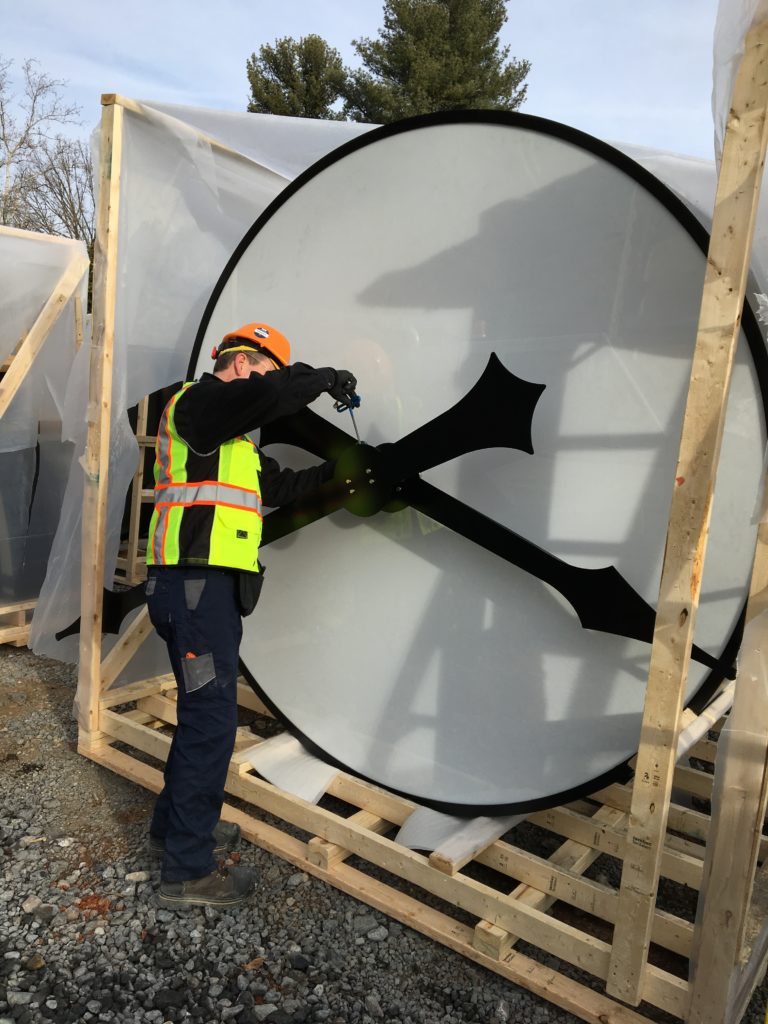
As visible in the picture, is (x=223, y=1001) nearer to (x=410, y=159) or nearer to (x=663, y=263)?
(x=663, y=263)

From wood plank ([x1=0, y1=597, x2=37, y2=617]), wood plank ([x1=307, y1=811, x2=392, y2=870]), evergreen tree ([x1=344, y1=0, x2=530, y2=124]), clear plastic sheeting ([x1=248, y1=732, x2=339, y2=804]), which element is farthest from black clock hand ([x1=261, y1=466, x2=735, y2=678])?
evergreen tree ([x1=344, y1=0, x2=530, y2=124])

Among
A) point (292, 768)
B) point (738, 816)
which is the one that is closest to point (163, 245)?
point (292, 768)

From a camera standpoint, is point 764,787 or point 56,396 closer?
point 764,787

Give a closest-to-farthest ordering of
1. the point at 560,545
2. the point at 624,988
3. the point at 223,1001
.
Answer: the point at 624,988 → the point at 223,1001 → the point at 560,545

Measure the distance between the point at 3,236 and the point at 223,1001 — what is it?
14.9ft

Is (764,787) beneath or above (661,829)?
above

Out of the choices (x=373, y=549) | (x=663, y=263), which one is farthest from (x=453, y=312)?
(x=373, y=549)

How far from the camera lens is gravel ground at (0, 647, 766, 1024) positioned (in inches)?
94.4

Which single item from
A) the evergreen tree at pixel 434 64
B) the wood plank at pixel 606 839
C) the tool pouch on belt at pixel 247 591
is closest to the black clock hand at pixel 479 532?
the tool pouch on belt at pixel 247 591

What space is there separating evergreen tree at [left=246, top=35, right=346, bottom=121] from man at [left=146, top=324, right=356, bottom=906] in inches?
740

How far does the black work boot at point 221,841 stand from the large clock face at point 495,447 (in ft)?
1.52

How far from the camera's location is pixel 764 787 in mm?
2018

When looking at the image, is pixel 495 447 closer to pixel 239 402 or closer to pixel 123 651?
pixel 239 402

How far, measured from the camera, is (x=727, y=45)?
6.41 ft
